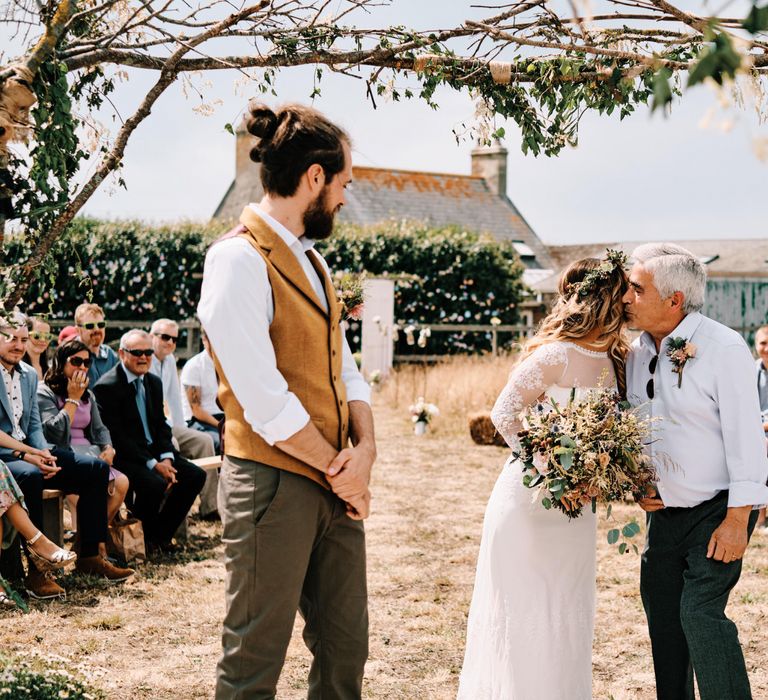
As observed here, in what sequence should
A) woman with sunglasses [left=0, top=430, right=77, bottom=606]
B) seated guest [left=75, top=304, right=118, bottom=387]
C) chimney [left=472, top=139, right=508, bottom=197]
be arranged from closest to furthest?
woman with sunglasses [left=0, top=430, right=77, bottom=606] → seated guest [left=75, top=304, right=118, bottom=387] → chimney [left=472, top=139, right=508, bottom=197]

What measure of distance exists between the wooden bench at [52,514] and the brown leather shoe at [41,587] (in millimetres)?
408

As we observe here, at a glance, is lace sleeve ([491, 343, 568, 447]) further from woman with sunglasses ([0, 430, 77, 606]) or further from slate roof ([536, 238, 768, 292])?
slate roof ([536, 238, 768, 292])

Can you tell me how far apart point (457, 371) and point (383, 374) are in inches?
119

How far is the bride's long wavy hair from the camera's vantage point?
11.6 feet

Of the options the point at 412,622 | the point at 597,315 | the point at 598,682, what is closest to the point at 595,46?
the point at 597,315

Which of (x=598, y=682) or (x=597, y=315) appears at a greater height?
(x=597, y=315)

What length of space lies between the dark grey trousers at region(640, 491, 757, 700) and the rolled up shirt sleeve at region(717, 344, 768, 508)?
0.12m

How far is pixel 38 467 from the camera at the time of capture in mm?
5828

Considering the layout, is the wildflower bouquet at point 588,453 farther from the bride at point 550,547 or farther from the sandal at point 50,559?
the sandal at point 50,559

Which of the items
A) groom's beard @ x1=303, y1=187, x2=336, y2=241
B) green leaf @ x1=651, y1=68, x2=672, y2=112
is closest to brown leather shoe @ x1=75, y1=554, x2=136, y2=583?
groom's beard @ x1=303, y1=187, x2=336, y2=241

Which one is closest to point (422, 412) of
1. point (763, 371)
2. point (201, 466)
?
point (201, 466)

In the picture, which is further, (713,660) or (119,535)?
(119,535)

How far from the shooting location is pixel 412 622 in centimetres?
515

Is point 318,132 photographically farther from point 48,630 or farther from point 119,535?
point 119,535
